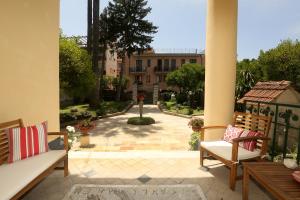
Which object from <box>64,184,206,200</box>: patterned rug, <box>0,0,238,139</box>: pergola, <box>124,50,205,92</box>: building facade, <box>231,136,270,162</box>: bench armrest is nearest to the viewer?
<box>64,184,206,200</box>: patterned rug

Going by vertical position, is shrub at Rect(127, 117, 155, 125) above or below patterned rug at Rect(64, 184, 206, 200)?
below

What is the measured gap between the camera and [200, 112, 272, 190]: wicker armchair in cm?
340

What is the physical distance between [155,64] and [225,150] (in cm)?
3658

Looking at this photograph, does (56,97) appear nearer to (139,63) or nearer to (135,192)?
(135,192)

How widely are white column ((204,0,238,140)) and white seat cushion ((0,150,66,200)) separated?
3.04 meters

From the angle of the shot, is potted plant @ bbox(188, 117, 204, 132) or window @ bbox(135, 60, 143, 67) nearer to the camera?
potted plant @ bbox(188, 117, 204, 132)

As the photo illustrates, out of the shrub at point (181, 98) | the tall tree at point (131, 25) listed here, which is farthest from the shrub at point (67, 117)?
the shrub at point (181, 98)

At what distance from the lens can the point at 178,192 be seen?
11.1 feet

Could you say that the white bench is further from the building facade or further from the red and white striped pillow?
the building facade

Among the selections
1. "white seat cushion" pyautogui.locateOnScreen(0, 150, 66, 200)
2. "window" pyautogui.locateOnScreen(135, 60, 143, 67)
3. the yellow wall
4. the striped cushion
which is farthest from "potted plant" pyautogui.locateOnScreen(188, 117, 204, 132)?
"window" pyautogui.locateOnScreen(135, 60, 143, 67)

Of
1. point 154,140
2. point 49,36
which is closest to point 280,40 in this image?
point 154,140

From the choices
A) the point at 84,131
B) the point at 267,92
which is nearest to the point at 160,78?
the point at 84,131

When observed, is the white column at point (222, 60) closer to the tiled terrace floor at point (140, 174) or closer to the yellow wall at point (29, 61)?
the tiled terrace floor at point (140, 174)

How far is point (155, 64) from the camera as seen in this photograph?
131 feet
